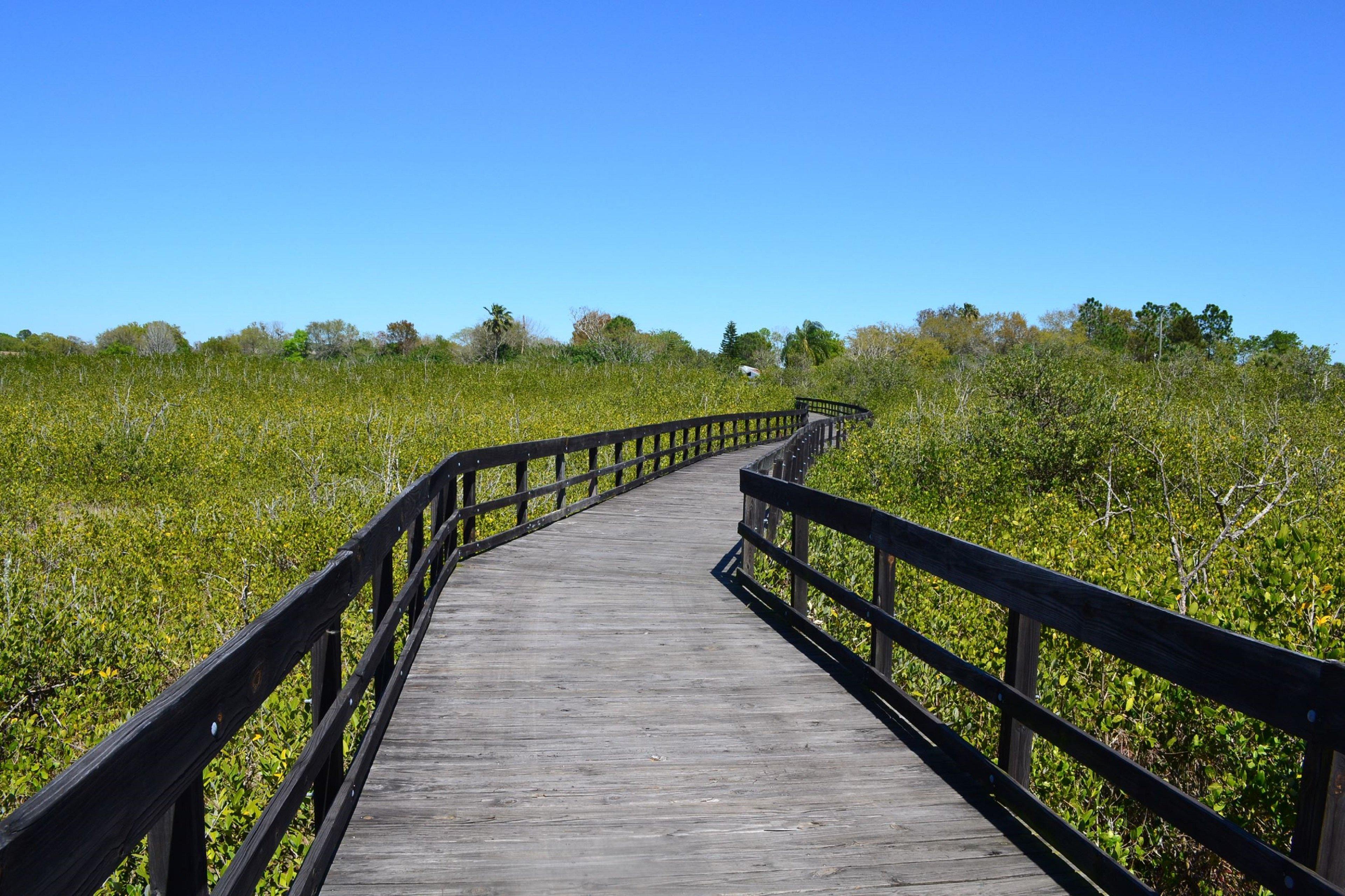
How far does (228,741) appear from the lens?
2.38m

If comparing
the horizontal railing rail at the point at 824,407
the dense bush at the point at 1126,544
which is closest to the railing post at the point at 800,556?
the dense bush at the point at 1126,544

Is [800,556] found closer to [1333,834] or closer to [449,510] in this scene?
[449,510]

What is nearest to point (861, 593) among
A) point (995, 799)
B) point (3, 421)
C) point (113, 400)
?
point (995, 799)

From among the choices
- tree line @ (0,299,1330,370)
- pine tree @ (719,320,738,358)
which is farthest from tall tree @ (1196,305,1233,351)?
pine tree @ (719,320,738,358)

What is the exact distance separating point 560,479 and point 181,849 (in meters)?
11.5

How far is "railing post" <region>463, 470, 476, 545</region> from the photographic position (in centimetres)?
1004

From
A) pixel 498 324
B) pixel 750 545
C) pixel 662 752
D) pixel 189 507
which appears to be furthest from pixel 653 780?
pixel 498 324

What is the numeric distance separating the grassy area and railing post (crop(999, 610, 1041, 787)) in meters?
3.24

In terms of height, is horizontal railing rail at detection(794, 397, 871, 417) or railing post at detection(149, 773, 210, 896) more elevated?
horizontal railing rail at detection(794, 397, 871, 417)

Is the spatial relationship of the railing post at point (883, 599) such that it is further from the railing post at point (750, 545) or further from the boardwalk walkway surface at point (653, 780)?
the railing post at point (750, 545)

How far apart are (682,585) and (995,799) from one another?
547 centimetres

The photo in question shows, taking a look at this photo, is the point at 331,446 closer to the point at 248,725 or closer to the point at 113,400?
the point at 113,400

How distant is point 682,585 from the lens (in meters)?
9.54

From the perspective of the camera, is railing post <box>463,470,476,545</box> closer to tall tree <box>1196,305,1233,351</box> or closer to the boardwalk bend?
the boardwalk bend
